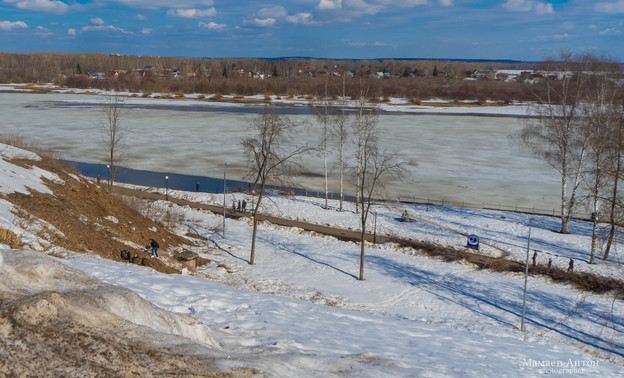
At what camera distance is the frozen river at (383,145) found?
39062 millimetres

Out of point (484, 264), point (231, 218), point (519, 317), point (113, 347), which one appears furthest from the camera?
point (231, 218)

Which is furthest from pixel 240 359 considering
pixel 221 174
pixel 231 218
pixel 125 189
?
pixel 221 174

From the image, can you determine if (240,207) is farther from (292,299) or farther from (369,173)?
(292,299)

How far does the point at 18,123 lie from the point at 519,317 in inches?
2531

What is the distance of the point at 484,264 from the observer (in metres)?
25.0

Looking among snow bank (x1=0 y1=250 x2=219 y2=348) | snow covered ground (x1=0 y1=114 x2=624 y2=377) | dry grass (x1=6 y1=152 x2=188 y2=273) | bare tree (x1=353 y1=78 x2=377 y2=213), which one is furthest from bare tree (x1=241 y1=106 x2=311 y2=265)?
snow bank (x1=0 y1=250 x2=219 y2=348)

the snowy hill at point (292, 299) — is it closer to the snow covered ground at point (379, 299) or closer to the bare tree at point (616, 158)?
the snow covered ground at point (379, 299)

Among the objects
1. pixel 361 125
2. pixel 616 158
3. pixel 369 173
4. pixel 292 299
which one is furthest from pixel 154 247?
pixel 369 173

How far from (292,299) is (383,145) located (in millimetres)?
39526

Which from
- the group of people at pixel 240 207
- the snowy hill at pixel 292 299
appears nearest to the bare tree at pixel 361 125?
the snowy hill at pixel 292 299

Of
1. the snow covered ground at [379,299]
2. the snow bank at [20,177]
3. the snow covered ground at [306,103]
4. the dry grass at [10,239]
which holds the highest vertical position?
the snow covered ground at [306,103]

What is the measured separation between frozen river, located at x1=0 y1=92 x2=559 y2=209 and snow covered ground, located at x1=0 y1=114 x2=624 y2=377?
4433 mm

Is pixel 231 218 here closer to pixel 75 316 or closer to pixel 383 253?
pixel 383 253

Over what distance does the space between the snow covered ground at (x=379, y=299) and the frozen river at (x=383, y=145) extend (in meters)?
4.43
